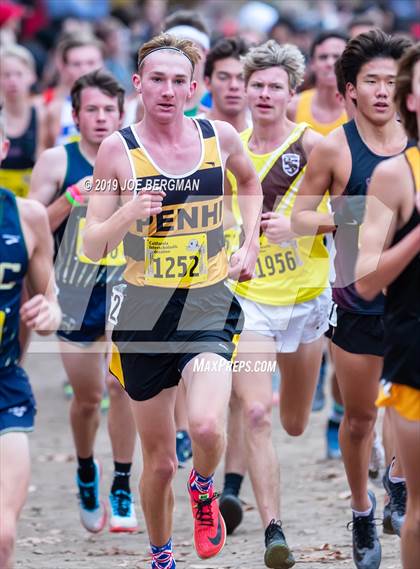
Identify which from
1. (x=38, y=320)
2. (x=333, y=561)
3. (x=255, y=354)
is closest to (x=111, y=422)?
(x=255, y=354)

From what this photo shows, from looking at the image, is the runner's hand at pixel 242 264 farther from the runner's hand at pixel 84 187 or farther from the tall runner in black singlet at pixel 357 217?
the runner's hand at pixel 84 187

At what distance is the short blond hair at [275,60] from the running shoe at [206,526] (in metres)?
2.64

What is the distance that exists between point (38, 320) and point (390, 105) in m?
2.33

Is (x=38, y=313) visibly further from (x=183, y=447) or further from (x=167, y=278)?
(x=183, y=447)

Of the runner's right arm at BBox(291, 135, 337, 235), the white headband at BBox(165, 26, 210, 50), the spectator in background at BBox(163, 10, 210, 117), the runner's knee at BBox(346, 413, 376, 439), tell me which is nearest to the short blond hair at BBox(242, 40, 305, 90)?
the runner's right arm at BBox(291, 135, 337, 235)

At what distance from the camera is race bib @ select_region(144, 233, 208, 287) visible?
5.99 metres

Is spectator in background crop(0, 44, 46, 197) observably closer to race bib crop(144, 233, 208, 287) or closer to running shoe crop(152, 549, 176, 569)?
race bib crop(144, 233, 208, 287)

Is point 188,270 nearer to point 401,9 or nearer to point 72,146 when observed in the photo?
point 72,146

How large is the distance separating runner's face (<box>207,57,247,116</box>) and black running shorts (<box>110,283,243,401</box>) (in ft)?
8.20

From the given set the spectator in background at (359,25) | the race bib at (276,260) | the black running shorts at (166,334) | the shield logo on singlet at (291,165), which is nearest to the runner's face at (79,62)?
the spectator in background at (359,25)

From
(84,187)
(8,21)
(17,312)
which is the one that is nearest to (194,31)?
(84,187)

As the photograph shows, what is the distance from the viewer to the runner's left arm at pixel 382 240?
464cm

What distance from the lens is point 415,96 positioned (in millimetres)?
4727

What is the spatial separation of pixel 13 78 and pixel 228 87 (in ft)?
11.9
